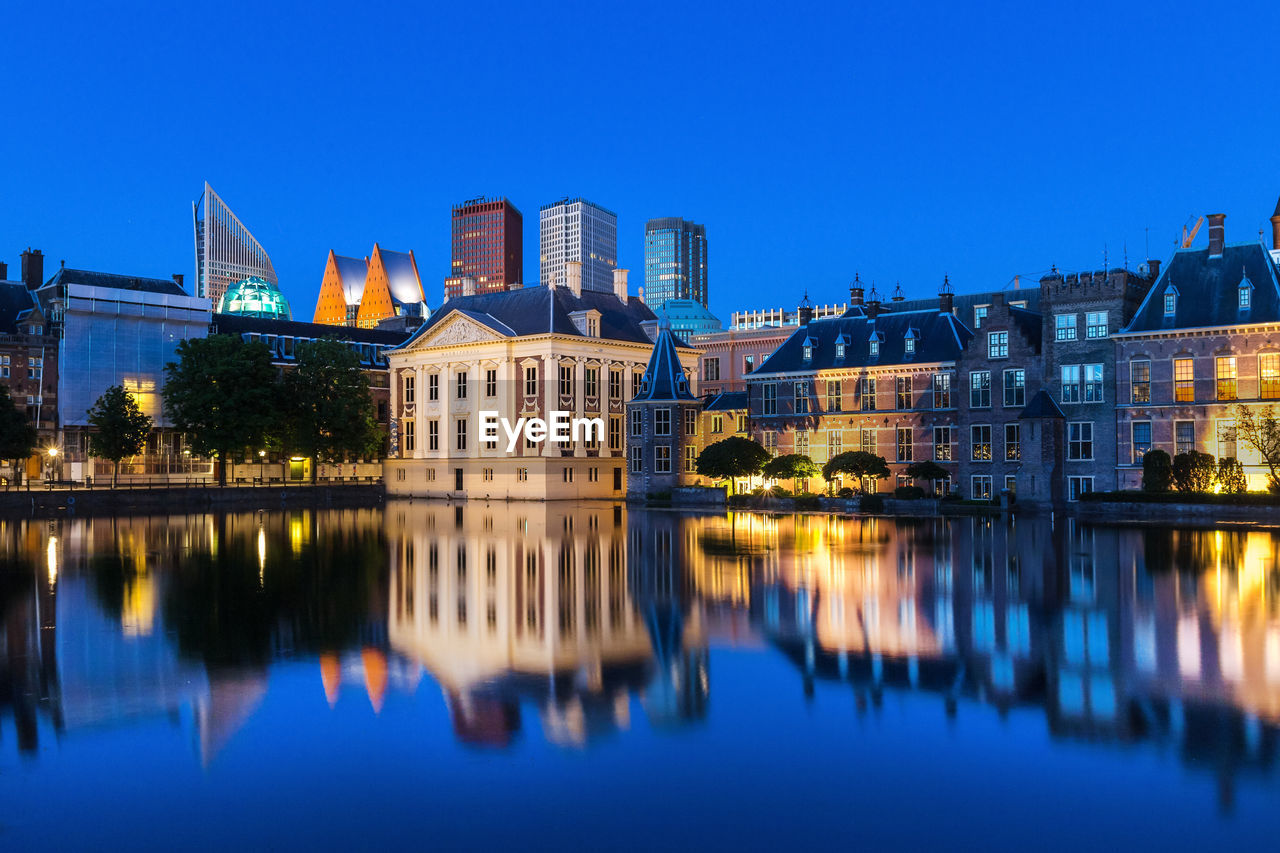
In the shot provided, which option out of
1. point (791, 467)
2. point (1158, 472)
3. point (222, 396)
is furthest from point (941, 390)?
point (222, 396)

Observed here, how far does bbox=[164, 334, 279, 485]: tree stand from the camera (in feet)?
254

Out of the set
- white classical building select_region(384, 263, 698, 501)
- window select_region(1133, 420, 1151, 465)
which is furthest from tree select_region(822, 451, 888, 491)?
white classical building select_region(384, 263, 698, 501)

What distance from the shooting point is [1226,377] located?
56.8 meters

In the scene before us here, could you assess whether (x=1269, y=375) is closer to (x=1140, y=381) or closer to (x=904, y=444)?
(x=1140, y=381)

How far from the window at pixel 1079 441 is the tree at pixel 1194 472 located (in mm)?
5810

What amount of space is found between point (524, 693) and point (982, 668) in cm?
660

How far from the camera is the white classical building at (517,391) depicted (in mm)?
86938

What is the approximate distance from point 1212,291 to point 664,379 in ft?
118

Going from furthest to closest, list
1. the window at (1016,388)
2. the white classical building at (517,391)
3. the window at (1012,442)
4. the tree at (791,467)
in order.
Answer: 1. the white classical building at (517,391)
2. the tree at (791,467)
3. the window at (1016,388)
4. the window at (1012,442)

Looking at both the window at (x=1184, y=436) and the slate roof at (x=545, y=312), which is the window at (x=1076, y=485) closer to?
the window at (x=1184, y=436)

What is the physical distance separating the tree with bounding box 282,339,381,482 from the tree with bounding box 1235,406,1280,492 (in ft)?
203

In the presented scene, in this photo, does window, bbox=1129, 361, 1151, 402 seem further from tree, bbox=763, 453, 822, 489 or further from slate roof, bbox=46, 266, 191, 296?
slate roof, bbox=46, 266, 191, 296

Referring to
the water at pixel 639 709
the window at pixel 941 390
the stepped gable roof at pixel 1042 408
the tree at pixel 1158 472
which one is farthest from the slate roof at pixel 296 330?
the water at pixel 639 709

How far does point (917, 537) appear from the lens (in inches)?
1641
